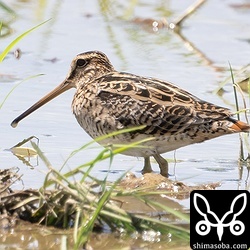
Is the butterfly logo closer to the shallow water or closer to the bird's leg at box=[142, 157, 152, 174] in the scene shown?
the shallow water

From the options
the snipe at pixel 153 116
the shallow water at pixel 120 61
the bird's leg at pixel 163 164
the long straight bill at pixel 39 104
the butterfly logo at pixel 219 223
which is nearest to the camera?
the butterfly logo at pixel 219 223

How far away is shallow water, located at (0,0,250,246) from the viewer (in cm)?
748

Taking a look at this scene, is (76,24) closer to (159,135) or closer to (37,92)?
(37,92)

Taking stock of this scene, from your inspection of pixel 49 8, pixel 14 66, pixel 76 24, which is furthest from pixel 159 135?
pixel 49 8

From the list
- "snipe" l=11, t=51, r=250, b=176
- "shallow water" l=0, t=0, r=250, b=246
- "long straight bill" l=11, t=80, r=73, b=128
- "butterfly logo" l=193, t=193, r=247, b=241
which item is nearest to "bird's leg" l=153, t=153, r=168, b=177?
"snipe" l=11, t=51, r=250, b=176

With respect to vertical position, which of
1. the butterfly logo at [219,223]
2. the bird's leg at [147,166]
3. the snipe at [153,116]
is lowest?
the butterfly logo at [219,223]

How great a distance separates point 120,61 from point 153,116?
3.43 meters

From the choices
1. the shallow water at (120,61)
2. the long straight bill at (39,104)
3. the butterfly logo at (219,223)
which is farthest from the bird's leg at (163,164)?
the butterfly logo at (219,223)

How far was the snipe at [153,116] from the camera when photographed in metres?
7.05

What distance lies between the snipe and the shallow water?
11.0 inches

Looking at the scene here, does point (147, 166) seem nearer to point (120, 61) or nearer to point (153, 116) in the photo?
point (153, 116)

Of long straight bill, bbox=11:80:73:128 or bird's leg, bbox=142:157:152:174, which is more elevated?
long straight bill, bbox=11:80:73:128

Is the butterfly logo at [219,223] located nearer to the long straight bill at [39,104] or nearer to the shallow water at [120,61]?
the shallow water at [120,61]

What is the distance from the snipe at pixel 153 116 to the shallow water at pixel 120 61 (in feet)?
0.92
